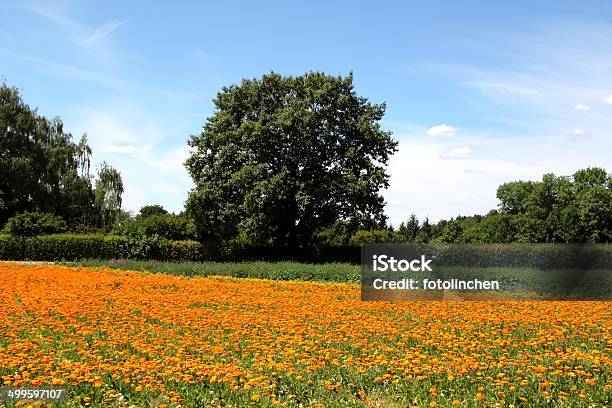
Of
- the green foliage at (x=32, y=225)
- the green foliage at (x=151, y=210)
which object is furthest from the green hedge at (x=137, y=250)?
the green foliage at (x=151, y=210)

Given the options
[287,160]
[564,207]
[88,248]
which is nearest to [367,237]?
[287,160]

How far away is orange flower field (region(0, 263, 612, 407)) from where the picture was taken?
21.7 feet

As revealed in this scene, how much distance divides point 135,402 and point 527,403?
439 cm

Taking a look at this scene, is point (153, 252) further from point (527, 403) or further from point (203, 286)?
point (527, 403)

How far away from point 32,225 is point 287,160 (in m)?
18.4

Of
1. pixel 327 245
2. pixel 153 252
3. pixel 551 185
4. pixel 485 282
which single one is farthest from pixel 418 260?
pixel 551 185

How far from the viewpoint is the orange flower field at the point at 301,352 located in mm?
6617

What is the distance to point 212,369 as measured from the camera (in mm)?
7188

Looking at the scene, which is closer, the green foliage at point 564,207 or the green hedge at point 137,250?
the green hedge at point 137,250

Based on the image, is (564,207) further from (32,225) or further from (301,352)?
(301,352)

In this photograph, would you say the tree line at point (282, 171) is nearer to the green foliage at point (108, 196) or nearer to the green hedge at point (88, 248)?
the green hedge at point (88, 248)

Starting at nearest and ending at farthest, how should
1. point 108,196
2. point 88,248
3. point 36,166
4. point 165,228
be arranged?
point 88,248 → point 165,228 → point 36,166 → point 108,196

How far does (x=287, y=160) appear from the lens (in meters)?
33.4

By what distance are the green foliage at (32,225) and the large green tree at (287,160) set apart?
11.9 m
